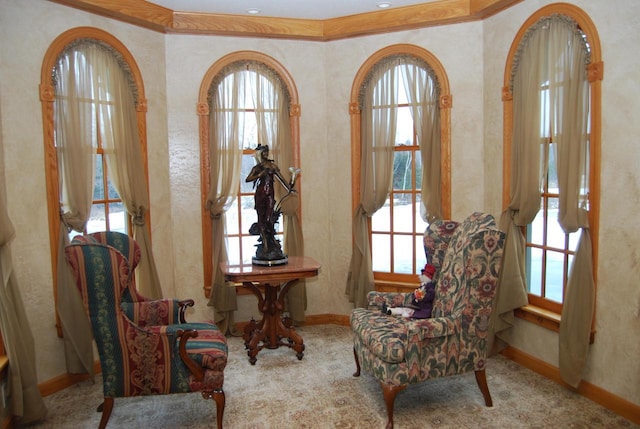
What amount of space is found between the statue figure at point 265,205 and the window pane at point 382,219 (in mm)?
1070

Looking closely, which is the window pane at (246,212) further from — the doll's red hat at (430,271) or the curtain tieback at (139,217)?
the doll's red hat at (430,271)

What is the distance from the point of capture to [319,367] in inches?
164

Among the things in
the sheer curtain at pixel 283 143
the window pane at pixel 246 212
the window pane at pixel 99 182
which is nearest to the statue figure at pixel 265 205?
the sheer curtain at pixel 283 143

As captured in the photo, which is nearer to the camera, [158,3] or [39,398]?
[39,398]

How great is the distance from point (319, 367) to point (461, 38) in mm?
3025

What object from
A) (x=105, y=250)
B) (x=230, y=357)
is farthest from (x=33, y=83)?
(x=230, y=357)

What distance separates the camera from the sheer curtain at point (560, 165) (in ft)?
11.3

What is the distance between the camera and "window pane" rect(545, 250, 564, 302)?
388 centimetres

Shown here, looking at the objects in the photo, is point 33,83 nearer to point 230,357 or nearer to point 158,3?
point 158,3

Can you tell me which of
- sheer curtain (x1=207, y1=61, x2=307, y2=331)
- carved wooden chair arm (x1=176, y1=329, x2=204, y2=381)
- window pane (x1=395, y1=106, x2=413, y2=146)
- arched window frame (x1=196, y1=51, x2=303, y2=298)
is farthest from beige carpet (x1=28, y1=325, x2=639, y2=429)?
window pane (x1=395, y1=106, x2=413, y2=146)

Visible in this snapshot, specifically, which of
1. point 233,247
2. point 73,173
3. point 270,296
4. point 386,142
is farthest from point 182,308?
point 386,142

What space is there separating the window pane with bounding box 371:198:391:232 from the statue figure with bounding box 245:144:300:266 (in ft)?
3.51

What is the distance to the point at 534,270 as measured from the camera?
4.16m

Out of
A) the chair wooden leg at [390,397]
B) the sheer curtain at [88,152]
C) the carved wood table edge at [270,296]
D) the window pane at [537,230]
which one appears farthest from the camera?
the carved wood table edge at [270,296]
